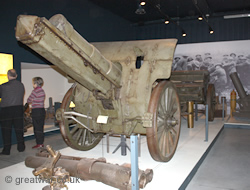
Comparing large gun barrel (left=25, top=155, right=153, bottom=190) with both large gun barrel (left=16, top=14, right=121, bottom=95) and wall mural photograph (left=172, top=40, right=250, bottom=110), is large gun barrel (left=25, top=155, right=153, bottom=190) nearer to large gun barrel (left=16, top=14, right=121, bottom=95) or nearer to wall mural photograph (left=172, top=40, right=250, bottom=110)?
large gun barrel (left=16, top=14, right=121, bottom=95)

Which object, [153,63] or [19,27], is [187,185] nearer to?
[153,63]

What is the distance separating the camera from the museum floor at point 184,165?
3121mm

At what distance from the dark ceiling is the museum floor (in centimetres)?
524

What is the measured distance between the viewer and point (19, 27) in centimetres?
230

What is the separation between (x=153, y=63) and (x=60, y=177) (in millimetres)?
1959

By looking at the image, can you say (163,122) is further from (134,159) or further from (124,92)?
(134,159)

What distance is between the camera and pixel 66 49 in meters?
2.62

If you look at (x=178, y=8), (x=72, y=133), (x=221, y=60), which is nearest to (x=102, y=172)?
(x=72, y=133)

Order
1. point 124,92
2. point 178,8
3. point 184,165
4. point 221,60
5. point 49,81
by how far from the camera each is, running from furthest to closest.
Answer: point 221,60 → point 178,8 → point 49,81 → point 184,165 → point 124,92

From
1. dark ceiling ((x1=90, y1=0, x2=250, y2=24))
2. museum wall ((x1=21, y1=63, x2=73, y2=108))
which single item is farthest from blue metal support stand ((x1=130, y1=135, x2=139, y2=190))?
dark ceiling ((x1=90, y1=0, x2=250, y2=24))

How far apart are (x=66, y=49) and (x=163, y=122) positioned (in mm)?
1782

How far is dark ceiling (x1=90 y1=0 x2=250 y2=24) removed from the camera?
30.9 feet

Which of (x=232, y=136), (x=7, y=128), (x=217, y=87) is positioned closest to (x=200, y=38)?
(x=217, y=87)

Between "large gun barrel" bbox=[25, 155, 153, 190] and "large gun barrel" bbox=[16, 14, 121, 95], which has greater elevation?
"large gun barrel" bbox=[16, 14, 121, 95]
